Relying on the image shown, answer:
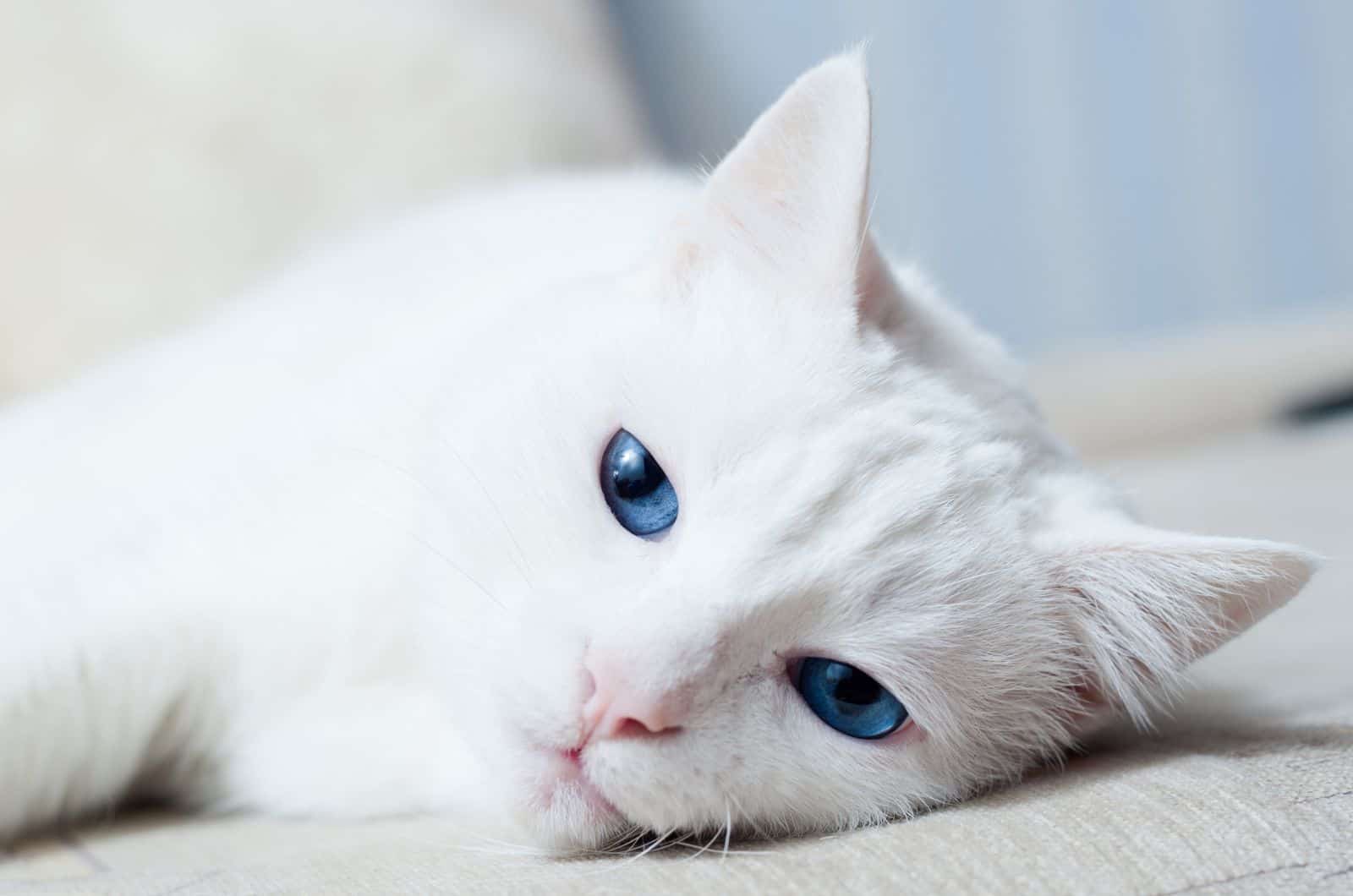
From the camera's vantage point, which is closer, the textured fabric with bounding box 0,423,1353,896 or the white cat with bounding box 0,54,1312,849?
the textured fabric with bounding box 0,423,1353,896

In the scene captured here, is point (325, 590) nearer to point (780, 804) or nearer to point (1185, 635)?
point (780, 804)

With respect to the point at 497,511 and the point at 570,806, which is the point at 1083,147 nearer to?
the point at 497,511

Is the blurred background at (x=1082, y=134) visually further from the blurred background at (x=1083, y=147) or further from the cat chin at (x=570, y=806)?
the cat chin at (x=570, y=806)

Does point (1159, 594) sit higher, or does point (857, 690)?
point (1159, 594)

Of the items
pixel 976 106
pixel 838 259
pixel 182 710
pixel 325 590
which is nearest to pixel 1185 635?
pixel 838 259

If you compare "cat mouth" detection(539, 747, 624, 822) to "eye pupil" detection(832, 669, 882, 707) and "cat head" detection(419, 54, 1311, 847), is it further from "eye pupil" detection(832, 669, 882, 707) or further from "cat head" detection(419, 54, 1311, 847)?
"eye pupil" detection(832, 669, 882, 707)

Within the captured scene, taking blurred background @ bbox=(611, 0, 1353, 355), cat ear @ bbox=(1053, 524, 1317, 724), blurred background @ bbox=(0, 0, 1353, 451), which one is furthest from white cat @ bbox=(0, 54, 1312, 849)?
blurred background @ bbox=(611, 0, 1353, 355)

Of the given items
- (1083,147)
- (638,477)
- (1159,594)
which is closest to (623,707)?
(638,477)
